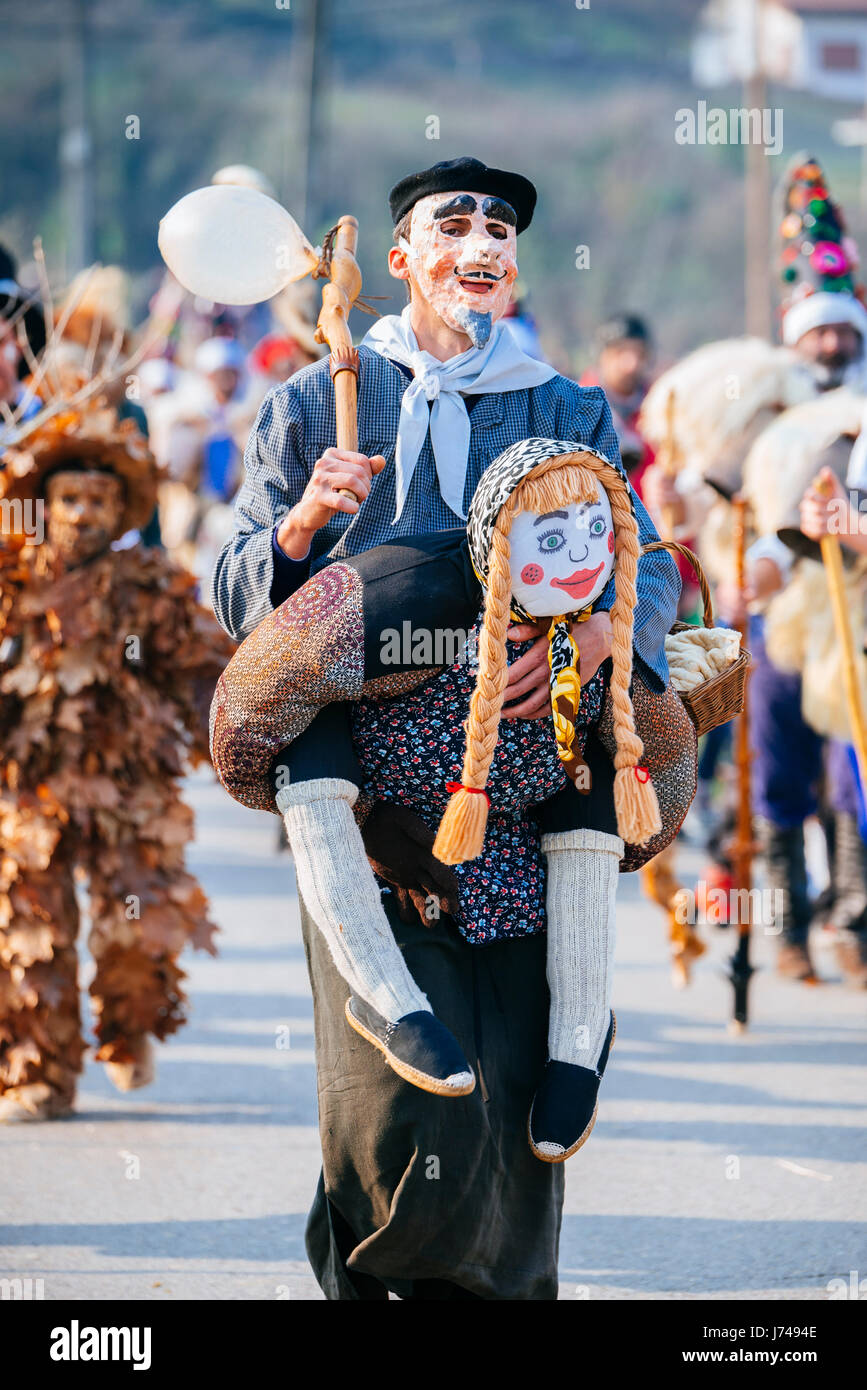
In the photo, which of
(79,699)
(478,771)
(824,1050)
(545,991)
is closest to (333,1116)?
(545,991)

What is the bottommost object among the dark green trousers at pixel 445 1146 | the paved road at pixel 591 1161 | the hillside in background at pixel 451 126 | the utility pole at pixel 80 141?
the paved road at pixel 591 1161

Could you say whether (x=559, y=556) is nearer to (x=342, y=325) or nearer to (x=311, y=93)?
(x=342, y=325)

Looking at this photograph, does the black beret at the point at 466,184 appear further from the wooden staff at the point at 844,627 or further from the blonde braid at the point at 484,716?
the wooden staff at the point at 844,627

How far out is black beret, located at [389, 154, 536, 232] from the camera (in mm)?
3277

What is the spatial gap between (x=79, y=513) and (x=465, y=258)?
2.02 m

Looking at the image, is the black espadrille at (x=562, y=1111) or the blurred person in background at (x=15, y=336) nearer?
the black espadrille at (x=562, y=1111)

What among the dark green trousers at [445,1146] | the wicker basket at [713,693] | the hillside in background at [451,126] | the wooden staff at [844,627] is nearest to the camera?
the dark green trousers at [445,1146]

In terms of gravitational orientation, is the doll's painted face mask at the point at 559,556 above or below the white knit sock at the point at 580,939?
above

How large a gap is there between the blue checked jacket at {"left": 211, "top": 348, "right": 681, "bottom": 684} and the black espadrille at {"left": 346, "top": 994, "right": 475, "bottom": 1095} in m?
0.74

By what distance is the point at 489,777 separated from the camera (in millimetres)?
3141

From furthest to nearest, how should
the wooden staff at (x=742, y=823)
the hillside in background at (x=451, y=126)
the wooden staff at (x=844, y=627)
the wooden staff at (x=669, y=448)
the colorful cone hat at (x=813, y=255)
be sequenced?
the hillside in background at (x=451, y=126)
the colorful cone hat at (x=813, y=255)
the wooden staff at (x=669, y=448)
the wooden staff at (x=742, y=823)
the wooden staff at (x=844, y=627)

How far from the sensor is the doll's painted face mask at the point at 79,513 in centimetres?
498

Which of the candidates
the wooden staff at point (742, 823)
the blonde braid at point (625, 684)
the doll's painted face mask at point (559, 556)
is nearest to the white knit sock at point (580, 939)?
the blonde braid at point (625, 684)

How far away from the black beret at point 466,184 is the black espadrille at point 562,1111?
1523mm
